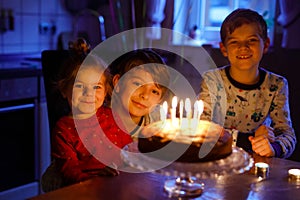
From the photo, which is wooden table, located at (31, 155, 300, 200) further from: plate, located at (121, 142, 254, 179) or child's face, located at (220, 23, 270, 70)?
child's face, located at (220, 23, 270, 70)

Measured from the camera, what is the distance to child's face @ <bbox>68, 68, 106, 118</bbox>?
1463mm

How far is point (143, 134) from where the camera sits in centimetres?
119

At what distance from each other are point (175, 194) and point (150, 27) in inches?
96.0

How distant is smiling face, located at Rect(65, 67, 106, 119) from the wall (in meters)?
1.79

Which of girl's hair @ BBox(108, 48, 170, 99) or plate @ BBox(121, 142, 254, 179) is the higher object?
girl's hair @ BBox(108, 48, 170, 99)

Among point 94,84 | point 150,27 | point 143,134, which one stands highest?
point 150,27

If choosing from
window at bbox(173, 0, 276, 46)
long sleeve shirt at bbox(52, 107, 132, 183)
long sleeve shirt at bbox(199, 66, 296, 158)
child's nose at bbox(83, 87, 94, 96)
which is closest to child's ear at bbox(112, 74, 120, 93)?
long sleeve shirt at bbox(52, 107, 132, 183)

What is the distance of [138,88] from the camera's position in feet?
5.34

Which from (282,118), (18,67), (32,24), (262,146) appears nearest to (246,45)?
(282,118)

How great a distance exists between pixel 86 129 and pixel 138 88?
0.25 meters

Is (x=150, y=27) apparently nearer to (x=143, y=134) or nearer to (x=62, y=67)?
(x=62, y=67)

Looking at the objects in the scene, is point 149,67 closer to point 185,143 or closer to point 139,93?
point 139,93

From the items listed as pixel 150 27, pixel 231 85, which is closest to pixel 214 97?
pixel 231 85

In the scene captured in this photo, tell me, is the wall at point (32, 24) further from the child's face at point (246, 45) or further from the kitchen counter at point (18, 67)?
the child's face at point (246, 45)
